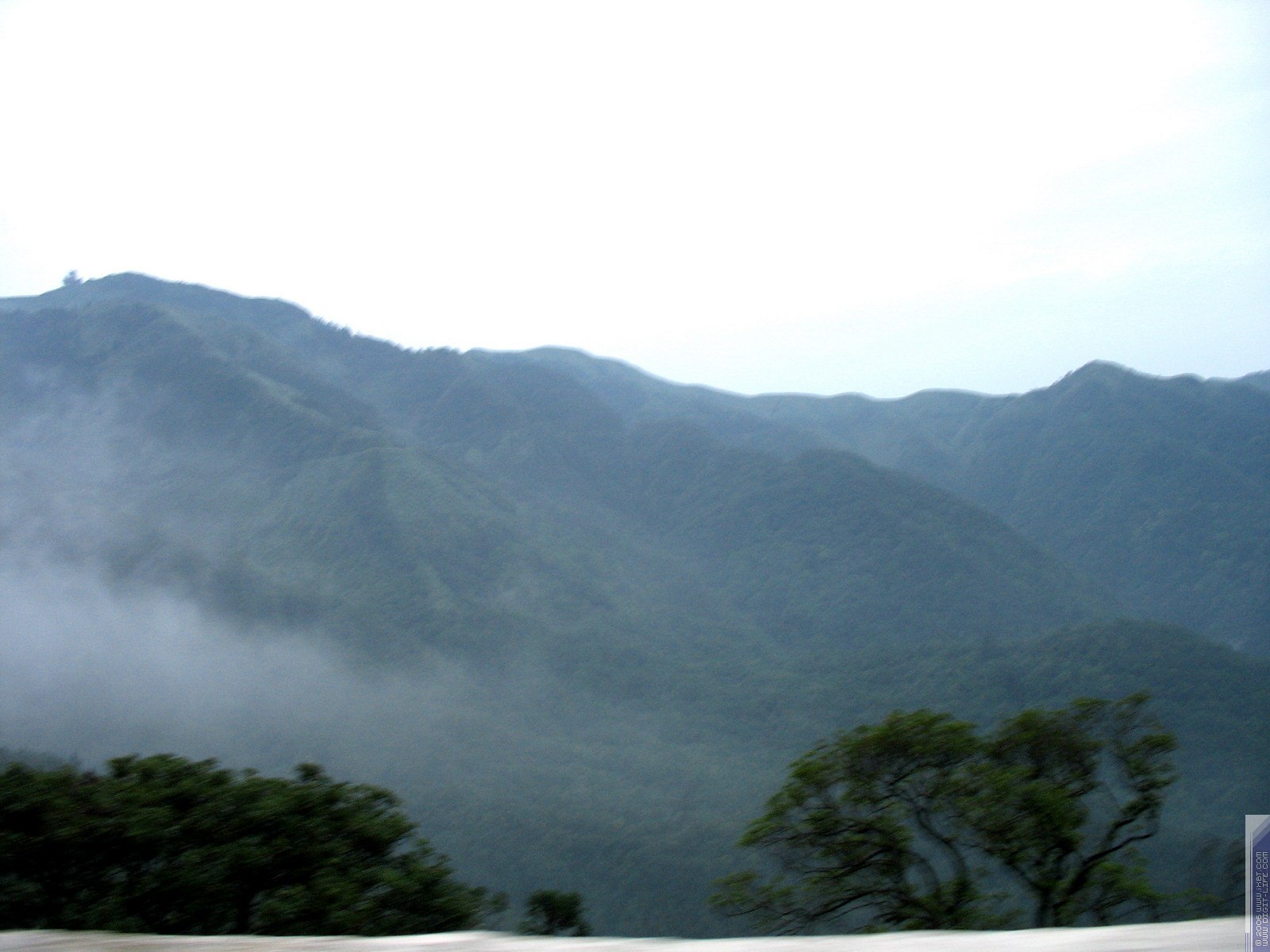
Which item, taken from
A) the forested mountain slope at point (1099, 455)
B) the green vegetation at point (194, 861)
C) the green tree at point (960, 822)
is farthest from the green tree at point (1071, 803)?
the forested mountain slope at point (1099, 455)

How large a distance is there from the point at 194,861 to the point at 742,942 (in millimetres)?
7488

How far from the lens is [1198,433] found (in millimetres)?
101750

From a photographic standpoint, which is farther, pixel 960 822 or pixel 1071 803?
pixel 960 822

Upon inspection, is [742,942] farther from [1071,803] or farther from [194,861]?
[1071,803]

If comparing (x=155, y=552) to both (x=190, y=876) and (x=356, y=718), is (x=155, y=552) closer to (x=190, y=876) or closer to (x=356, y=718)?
(x=356, y=718)

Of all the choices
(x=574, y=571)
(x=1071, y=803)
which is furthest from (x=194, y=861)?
(x=574, y=571)

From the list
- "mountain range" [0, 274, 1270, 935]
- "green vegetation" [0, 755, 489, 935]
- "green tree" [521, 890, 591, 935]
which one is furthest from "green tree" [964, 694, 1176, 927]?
"mountain range" [0, 274, 1270, 935]

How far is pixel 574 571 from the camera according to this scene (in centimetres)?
7238

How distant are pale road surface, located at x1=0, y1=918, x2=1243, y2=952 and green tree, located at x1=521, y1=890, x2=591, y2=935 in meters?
14.0

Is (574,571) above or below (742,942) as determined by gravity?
above

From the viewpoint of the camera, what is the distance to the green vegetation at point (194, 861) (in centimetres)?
901

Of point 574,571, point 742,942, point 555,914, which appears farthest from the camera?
point 574,571

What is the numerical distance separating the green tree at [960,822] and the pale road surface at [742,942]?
25.2 ft

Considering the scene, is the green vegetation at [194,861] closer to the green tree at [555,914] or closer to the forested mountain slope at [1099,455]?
the green tree at [555,914]
